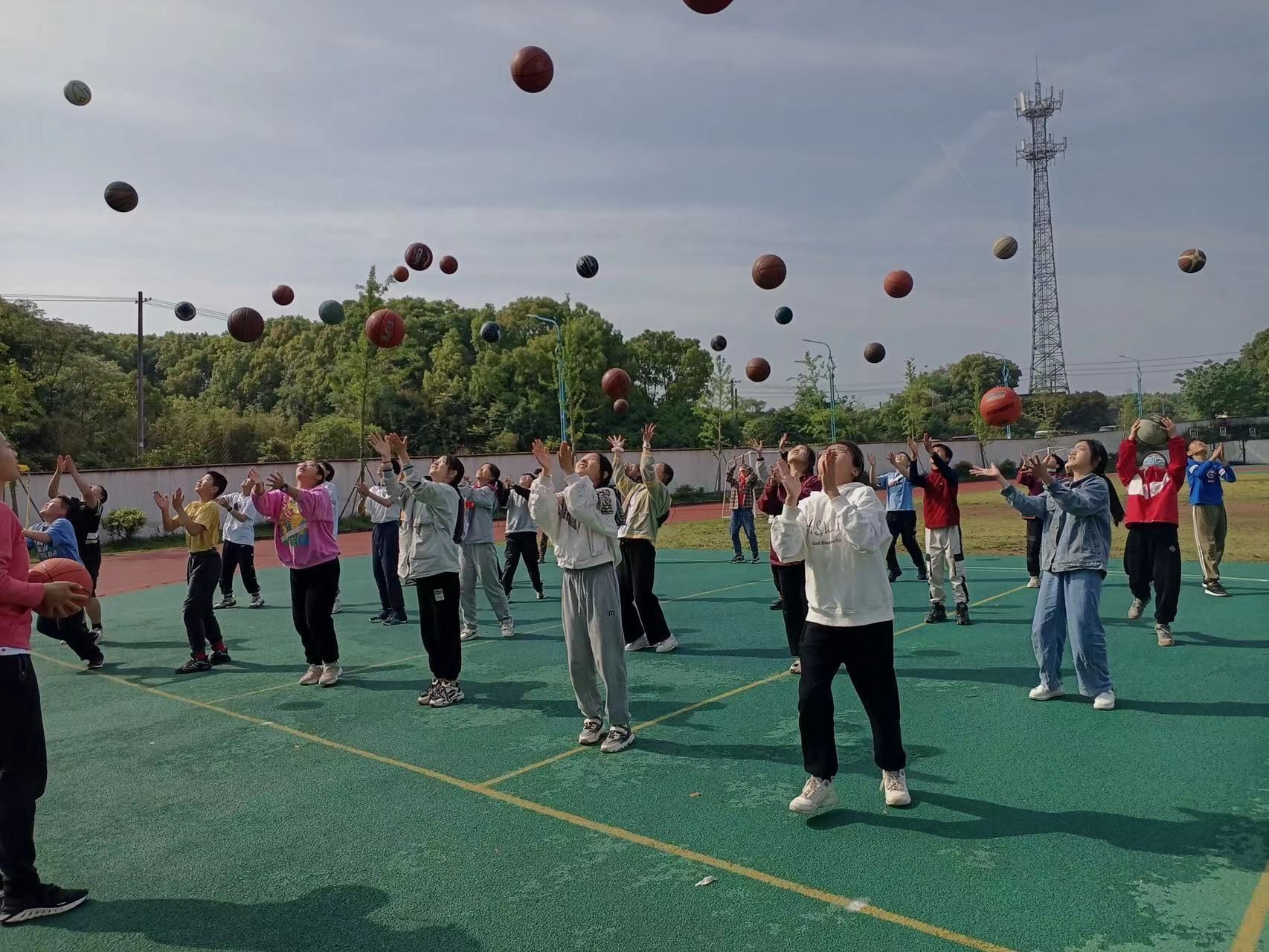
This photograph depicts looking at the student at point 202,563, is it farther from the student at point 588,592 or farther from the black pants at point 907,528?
the black pants at point 907,528

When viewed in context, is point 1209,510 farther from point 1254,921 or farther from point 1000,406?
point 1254,921

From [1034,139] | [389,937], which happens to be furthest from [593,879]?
[1034,139]

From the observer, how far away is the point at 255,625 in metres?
12.2

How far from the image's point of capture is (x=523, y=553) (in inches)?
510

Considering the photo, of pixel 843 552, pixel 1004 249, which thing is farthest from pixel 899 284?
pixel 843 552

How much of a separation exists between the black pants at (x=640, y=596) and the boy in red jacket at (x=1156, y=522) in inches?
193

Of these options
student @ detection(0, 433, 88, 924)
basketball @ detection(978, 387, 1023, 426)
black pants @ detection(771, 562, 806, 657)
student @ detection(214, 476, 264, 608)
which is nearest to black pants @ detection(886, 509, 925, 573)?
basketball @ detection(978, 387, 1023, 426)

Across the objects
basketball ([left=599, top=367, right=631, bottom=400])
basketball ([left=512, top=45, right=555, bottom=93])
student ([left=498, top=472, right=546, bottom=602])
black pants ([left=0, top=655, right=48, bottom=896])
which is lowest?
black pants ([left=0, top=655, right=48, bottom=896])

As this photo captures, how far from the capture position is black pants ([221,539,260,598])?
13477mm

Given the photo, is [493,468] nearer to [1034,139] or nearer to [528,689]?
[528,689]

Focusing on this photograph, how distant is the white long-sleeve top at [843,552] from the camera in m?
4.98

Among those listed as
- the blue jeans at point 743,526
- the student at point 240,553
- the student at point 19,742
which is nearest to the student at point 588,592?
the student at point 19,742

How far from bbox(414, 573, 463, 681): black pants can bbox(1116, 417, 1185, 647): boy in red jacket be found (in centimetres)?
668

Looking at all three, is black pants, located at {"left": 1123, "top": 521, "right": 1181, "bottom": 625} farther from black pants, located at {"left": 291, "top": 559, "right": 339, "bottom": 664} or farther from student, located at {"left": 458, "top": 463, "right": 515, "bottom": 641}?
black pants, located at {"left": 291, "top": 559, "right": 339, "bottom": 664}
